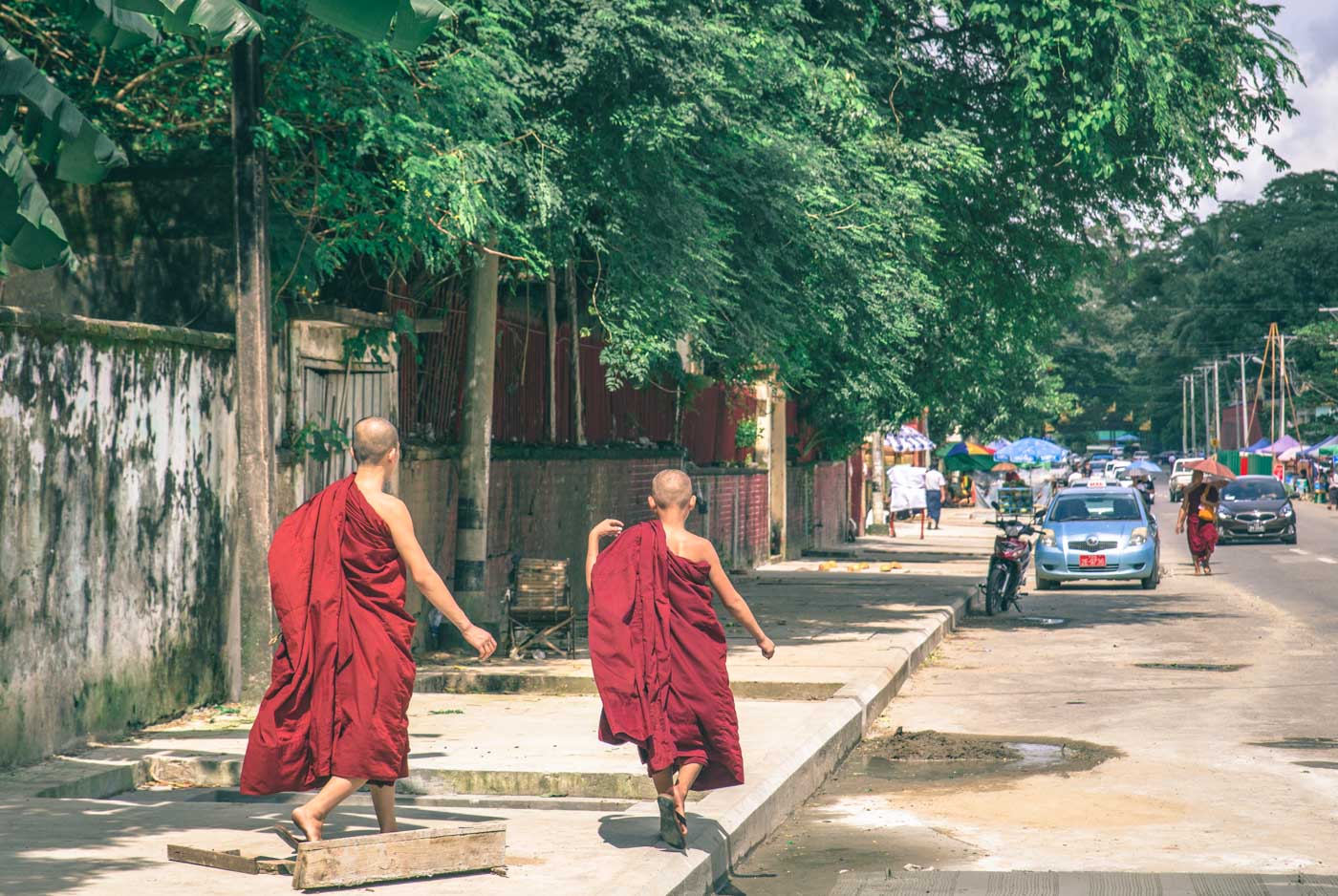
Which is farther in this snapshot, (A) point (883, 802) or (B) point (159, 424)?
(B) point (159, 424)

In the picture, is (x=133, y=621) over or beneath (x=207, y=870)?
over

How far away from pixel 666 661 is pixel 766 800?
1.41 meters

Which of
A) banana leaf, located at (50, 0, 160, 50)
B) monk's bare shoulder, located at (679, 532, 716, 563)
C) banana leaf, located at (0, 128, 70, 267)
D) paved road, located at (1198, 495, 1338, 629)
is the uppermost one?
banana leaf, located at (50, 0, 160, 50)

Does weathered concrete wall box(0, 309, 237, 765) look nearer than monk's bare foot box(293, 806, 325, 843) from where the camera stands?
No

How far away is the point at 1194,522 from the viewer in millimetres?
28000

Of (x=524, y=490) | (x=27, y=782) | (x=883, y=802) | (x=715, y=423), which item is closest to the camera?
(x=27, y=782)

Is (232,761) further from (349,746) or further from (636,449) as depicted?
(636,449)

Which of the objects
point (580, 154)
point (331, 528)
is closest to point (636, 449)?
point (580, 154)

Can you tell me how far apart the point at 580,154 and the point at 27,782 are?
7.10 metres

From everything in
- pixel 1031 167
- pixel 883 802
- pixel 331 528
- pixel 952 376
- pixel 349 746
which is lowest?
pixel 883 802

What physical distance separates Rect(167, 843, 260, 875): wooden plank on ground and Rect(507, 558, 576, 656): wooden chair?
25.6 feet

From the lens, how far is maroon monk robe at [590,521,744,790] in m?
7.01

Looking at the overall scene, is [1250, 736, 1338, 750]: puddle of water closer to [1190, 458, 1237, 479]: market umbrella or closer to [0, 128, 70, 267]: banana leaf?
[0, 128, 70, 267]: banana leaf

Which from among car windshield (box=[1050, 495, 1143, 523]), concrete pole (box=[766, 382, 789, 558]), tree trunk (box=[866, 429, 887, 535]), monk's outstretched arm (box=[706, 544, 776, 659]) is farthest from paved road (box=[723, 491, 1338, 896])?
tree trunk (box=[866, 429, 887, 535])
